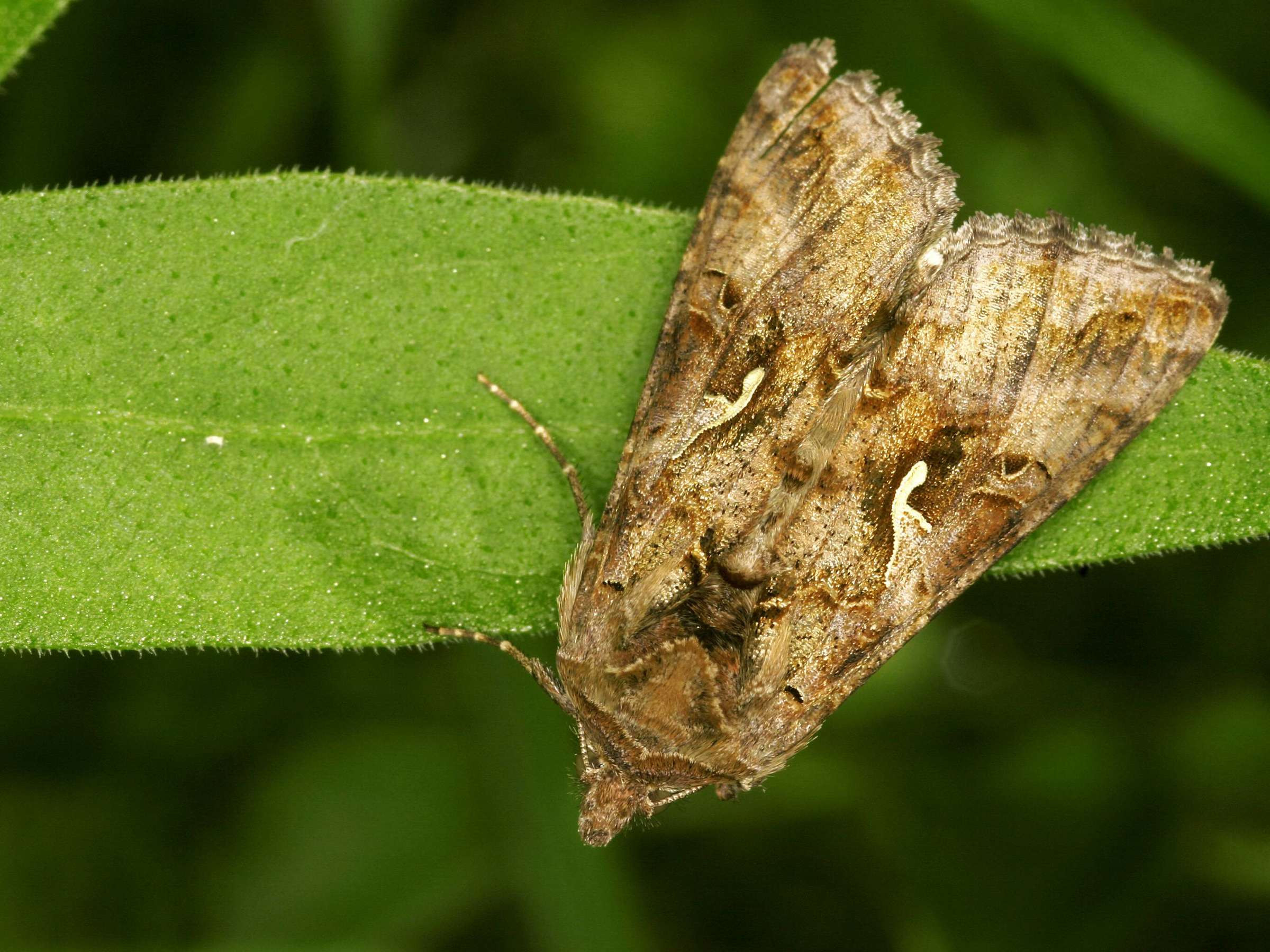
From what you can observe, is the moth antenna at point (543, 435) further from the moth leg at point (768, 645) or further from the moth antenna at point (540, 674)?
the moth leg at point (768, 645)

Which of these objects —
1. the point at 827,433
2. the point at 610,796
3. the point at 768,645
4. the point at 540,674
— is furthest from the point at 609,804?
the point at 827,433

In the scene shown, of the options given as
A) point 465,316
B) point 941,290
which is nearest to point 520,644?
point 465,316

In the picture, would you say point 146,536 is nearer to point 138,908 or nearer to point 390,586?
point 390,586

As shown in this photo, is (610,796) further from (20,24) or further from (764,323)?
(20,24)

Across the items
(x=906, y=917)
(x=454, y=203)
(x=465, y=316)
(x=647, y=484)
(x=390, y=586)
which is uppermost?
(x=454, y=203)

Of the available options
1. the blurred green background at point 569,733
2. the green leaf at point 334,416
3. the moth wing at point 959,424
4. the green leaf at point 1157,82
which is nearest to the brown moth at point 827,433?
the moth wing at point 959,424

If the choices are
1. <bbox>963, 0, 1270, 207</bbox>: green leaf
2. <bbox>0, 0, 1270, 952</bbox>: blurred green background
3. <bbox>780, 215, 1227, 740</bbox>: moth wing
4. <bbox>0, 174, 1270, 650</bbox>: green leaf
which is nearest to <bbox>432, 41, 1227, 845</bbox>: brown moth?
<bbox>780, 215, 1227, 740</bbox>: moth wing
